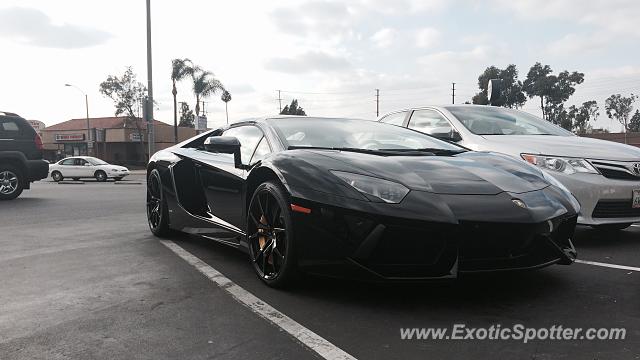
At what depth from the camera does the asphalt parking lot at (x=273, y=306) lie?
100.0 inches

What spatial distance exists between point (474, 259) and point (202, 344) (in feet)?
4.88

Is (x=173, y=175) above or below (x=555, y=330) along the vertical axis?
above

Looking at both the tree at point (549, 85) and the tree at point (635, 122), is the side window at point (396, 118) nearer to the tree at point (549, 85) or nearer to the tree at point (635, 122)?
the tree at point (549, 85)

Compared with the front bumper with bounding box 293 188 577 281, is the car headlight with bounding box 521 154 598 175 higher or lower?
higher

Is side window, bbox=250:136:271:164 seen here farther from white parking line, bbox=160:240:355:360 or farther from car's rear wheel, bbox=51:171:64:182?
car's rear wheel, bbox=51:171:64:182

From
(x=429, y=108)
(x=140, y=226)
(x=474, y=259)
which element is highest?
(x=429, y=108)

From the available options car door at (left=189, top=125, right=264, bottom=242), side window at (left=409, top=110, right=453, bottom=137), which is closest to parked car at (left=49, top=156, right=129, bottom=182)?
side window at (left=409, top=110, right=453, bottom=137)

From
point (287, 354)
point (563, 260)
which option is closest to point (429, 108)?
point (563, 260)

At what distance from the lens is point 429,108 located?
670 cm

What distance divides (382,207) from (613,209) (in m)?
2.84

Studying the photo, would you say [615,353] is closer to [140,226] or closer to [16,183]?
[140,226]

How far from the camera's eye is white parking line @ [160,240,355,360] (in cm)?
251

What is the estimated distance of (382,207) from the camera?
2.92 metres

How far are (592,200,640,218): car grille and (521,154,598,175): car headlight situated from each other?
11.7 inches
